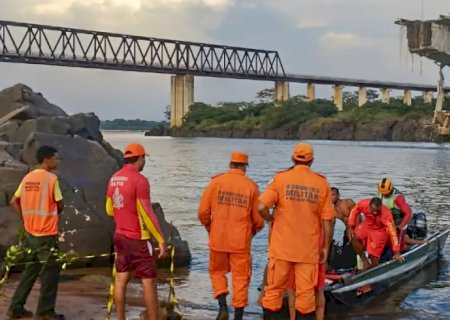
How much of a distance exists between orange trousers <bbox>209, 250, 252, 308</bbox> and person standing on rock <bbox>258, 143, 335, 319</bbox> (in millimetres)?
973

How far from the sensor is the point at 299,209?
23.7 feet

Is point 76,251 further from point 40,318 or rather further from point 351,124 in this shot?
point 351,124

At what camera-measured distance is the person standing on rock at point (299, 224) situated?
723cm

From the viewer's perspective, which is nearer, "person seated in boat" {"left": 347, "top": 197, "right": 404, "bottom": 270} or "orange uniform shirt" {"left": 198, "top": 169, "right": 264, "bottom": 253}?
"orange uniform shirt" {"left": 198, "top": 169, "right": 264, "bottom": 253}

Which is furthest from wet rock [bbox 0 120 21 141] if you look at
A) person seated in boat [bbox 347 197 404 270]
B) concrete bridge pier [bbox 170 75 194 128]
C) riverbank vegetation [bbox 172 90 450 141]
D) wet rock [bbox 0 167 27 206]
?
concrete bridge pier [bbox 170 75 194 128]

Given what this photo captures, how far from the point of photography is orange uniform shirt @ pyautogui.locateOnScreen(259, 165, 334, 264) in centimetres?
723

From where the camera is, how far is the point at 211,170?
1713 inches

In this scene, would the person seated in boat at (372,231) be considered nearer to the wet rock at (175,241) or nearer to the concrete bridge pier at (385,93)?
the wet rock at (175,241)

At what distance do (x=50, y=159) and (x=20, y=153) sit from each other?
227 inches

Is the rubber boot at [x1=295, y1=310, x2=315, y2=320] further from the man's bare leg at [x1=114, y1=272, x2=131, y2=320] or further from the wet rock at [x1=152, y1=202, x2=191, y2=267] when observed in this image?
the wet rock at [x1=152, y1=202, x2=191, y2=267]

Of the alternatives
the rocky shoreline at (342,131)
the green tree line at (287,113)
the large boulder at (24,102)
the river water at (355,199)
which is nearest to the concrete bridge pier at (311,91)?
the green tree line at (287,113)

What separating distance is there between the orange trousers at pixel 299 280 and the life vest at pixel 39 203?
2395mm

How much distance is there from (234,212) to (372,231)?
341cm

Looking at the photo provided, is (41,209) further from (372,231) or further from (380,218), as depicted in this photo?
(372,231)
